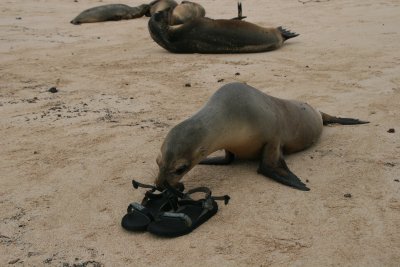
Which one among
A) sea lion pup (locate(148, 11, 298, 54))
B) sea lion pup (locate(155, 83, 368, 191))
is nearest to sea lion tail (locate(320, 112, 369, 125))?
sea lion pup (locate(155, 83, 368, 191))

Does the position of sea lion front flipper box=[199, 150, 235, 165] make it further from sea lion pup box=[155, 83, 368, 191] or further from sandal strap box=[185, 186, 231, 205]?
sandal strap box=[185, 186, 231, 205]

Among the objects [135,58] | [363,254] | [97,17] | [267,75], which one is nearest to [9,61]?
[135,58]

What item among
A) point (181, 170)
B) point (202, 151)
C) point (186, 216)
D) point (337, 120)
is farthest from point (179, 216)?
point (337, 120)

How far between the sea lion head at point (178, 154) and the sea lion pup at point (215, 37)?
178 inches

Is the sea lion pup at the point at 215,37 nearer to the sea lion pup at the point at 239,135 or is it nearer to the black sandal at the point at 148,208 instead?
the sea lion pup at the point at 239,135

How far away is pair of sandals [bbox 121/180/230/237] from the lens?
285cm

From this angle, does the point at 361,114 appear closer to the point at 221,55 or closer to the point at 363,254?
the point at 363,254

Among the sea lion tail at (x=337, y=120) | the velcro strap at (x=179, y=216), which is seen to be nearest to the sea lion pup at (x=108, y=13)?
the sea lion tail at (x=337, y=120)

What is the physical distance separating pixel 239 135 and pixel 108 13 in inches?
336

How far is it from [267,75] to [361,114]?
165cm

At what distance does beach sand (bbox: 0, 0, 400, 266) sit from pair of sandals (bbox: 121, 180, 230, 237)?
49 mm

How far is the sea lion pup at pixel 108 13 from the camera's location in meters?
11.0

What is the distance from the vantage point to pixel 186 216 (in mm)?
2848

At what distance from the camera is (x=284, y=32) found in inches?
316
